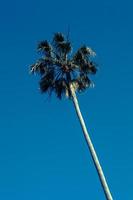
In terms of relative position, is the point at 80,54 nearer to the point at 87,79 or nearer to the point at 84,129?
the point at 87,79

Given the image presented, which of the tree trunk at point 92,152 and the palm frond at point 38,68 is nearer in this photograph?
the tree trunk at point 92,152

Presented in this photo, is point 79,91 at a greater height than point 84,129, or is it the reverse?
point 79,91

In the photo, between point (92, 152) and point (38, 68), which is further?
point (38, 68)

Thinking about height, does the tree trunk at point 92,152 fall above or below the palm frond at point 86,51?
below

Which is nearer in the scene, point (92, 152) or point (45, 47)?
point (92, 152)

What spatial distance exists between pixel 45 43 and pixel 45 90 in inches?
142

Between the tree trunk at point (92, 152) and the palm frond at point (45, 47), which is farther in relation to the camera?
the palm frond at point (45, 47)

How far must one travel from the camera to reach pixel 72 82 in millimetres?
42375

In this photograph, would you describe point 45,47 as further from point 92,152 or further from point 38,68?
point 92,152

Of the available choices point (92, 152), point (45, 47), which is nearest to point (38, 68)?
point (45, 47)

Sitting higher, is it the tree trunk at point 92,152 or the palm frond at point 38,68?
the palm frond at point 38,68

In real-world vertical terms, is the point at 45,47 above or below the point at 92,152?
above

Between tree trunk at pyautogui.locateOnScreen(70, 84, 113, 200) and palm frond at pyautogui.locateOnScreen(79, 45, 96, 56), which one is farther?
palm frond at pyautogui.locateOnScreen(79, 45, 96, 56)

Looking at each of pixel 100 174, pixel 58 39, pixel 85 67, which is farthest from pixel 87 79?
pixel 100 174
